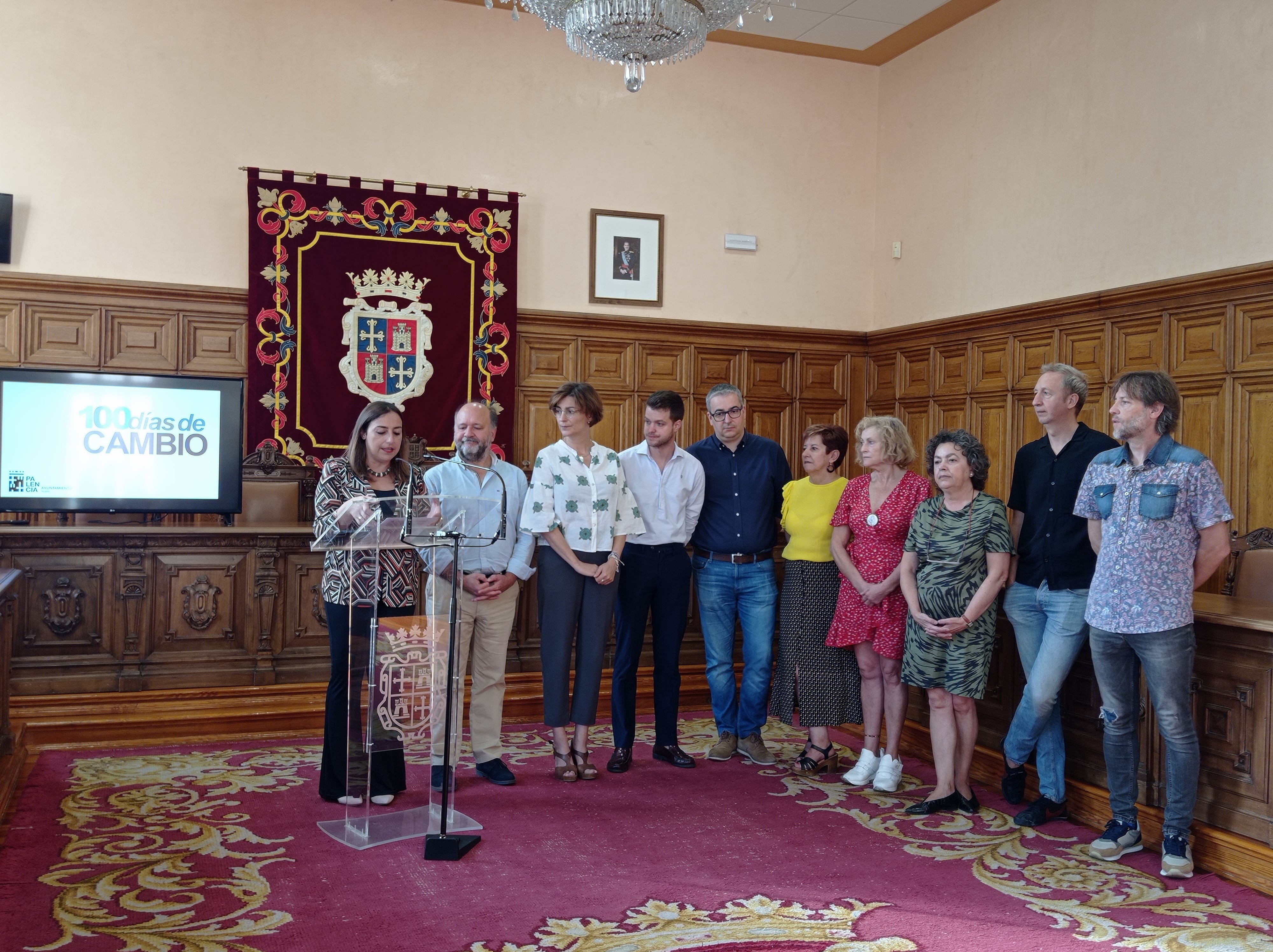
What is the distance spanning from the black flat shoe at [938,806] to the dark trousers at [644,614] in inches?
45.4

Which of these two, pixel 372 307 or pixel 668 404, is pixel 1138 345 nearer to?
pixel 668 404

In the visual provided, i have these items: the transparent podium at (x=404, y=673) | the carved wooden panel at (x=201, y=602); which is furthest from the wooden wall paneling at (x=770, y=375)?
the transparent podium at (x=404, y=673)

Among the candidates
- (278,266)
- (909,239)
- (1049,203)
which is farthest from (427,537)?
(909,239)

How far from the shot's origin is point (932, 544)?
4207 millimetres

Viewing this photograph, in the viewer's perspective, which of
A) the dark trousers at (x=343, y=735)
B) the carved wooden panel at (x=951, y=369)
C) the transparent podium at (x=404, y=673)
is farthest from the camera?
the carved wooden panel at (x=951, y=369)

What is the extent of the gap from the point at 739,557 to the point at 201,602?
2.86 metres

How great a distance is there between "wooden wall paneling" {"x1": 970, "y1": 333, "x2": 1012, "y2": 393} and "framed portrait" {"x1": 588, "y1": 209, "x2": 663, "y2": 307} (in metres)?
2.08

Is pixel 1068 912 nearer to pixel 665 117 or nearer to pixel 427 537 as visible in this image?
pixel 427 537

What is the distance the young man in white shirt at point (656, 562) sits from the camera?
475 centimetres

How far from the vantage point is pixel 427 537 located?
3.64 metres

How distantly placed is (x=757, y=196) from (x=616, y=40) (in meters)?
3.57

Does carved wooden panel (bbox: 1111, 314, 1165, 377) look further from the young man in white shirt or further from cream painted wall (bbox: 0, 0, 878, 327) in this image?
the young man in white shirt

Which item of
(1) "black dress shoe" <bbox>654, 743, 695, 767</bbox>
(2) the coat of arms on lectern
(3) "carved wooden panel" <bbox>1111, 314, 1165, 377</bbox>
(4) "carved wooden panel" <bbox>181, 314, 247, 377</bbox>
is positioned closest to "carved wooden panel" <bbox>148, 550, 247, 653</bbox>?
(4) "carved wooden panel" <bbox>181, 314, 247, 377</bbox>

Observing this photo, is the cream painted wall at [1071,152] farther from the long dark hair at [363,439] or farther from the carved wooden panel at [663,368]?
the long dark hair at [363,439]
